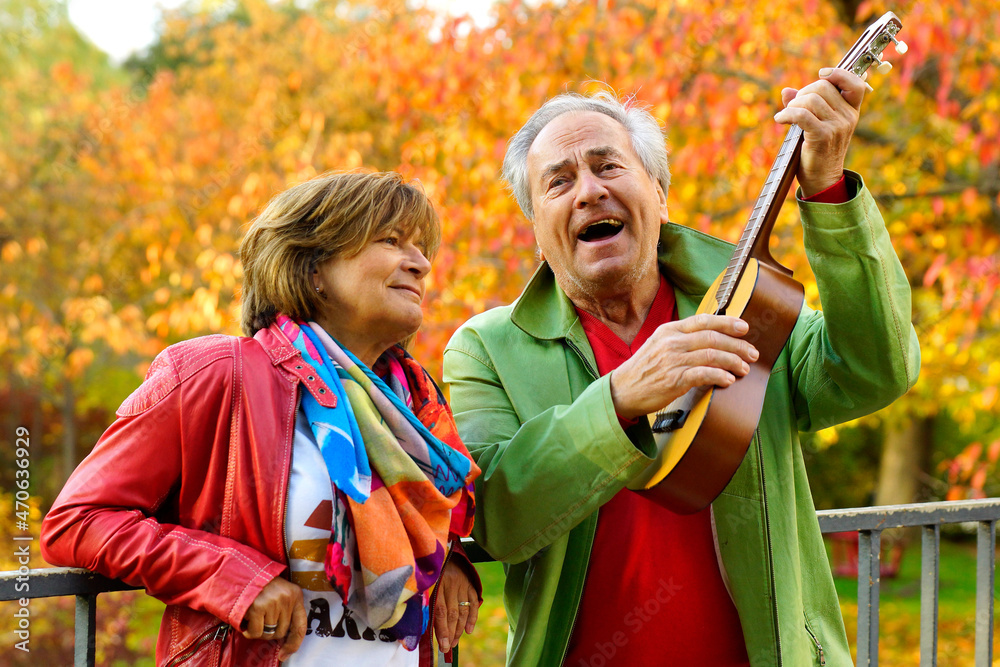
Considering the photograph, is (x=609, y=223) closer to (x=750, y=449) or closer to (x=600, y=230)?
(x=600, y=230)

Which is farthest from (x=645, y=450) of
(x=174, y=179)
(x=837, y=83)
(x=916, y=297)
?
(x=174, y=179)

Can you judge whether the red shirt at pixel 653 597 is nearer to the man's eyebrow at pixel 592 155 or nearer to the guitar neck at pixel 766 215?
the guitar neck at pixel 766 215

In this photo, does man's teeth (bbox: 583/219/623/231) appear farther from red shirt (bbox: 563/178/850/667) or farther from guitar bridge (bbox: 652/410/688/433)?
red shirt (bbox: 563/178/850/667)

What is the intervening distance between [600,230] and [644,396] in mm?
640

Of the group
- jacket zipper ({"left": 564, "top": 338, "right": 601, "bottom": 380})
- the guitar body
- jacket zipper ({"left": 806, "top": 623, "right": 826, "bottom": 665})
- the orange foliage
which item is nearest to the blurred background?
the orange foliage

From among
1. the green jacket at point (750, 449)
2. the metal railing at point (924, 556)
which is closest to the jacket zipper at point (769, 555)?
the green jacket at point (750, 449)

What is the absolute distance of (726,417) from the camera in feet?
5.32

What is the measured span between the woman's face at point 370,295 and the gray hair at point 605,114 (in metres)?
0.58

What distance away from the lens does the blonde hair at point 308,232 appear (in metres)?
1.75

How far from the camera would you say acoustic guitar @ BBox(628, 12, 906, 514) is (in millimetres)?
1621

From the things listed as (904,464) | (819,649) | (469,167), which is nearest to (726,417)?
(819,649)

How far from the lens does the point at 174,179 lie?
9.27m

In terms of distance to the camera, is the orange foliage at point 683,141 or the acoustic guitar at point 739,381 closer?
the acoustic guitar at point 739,381

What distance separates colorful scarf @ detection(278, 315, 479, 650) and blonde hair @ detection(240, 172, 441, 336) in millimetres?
68
